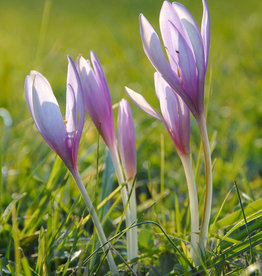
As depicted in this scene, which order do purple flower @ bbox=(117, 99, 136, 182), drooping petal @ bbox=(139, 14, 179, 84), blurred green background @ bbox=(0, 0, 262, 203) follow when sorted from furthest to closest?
blurred green background @ bbox=(0, 0, 262, 203)
purple flower @ bbox=(117, 99, 136, 182)
drooping petal @ bbox=(139, 14, 179, 84)

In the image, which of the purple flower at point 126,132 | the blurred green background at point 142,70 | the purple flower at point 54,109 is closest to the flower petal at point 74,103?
the purple flower at point 54,109

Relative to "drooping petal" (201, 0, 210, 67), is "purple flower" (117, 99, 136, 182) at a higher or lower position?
lower

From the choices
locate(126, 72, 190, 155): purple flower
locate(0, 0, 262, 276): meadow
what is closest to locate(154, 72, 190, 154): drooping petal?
locate(126, 72, 190, 155): purple flower

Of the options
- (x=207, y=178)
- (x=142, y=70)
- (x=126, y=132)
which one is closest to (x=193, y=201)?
(x=207, y=178)

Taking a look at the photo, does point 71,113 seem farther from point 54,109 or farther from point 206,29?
point 206,29

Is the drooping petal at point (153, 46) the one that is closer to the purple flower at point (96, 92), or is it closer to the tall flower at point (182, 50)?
the tall flower at point (182, 50)

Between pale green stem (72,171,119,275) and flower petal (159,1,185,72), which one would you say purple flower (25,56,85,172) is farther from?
flower petal (159,1,185,72)
